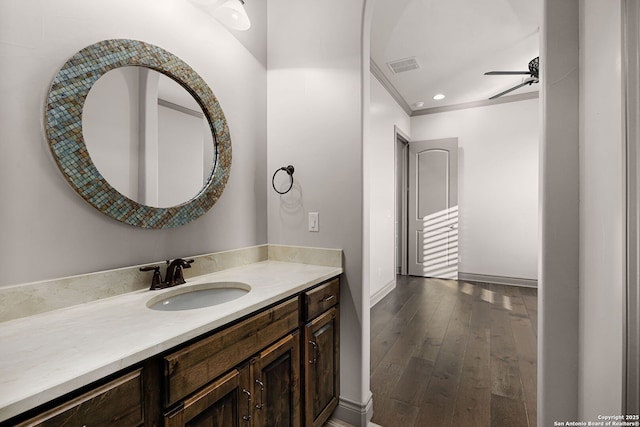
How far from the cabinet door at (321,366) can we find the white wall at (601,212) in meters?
1.08

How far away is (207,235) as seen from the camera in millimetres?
1615

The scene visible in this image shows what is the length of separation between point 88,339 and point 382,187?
3.55 m

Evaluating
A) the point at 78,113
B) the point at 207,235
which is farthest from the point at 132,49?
the point at 207,235

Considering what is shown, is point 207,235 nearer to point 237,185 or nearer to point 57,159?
point 237,185

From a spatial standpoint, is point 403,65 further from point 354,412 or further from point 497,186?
point 354,412

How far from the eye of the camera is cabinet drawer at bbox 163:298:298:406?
83 centimetres

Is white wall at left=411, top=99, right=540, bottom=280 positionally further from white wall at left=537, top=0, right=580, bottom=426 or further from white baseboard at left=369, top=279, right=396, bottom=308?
white wall at left=537, top=0, right=580, bottom=426

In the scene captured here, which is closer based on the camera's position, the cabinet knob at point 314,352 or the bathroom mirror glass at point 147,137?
the bathroom mirror glass at point 147,137

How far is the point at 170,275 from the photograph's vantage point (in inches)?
53.2

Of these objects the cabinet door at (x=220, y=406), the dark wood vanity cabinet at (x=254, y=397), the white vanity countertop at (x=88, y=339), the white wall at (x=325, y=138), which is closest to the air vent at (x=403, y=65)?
the white wall at (x=325, y=138)

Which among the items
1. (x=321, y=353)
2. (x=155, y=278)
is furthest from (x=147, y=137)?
(x=321, y=353)

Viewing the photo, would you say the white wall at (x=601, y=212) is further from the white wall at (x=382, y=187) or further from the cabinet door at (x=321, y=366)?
the white wall at (x=382, y=187)

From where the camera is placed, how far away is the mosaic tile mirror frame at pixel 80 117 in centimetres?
105

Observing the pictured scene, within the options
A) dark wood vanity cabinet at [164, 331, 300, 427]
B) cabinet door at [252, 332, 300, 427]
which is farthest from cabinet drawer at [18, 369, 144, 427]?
cabinet door at [252, 332, 300, 427]
